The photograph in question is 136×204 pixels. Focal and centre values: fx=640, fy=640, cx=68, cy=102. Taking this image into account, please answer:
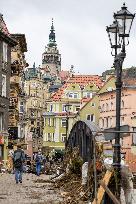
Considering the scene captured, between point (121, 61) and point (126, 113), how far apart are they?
59.3 metres

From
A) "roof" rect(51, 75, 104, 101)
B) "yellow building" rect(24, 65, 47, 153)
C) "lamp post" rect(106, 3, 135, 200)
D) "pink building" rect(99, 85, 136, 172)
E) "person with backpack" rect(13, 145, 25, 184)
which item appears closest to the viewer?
"lamp post" rect(106, 3, 135, 200)

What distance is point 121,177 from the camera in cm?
1264

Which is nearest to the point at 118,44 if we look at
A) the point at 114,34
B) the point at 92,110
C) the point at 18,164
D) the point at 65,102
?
Answer: the point at 114,34

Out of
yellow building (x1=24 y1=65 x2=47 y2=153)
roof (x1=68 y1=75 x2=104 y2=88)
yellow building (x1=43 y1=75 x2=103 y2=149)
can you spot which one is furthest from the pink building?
A: yellow building (x1=24 y1=65 x2=47 y2=153)

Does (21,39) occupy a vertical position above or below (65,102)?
above

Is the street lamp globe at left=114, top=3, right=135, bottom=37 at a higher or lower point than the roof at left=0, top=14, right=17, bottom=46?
lower

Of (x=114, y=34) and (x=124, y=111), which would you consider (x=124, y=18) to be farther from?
(x=124, y=111)

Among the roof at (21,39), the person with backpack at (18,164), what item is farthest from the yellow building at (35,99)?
the person with backpack at (18,164)

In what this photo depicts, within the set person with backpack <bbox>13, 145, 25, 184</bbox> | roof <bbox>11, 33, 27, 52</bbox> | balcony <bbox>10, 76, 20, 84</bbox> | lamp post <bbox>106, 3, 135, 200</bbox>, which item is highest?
roof <bbox>11, 33, 27, 52</bbox>

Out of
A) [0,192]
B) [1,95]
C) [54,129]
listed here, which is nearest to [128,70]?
[54,129]

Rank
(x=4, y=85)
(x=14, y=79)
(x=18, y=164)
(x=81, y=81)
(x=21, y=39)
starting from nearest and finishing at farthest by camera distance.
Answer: (x=18, y=164)
(x=4, y=85)
(x=14, y=79)
(x=21, y=39)
(x=81, y=81)

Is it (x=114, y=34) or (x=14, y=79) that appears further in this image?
(x=14, y=79)

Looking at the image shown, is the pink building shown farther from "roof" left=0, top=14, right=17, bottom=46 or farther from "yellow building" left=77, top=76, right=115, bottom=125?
"roof" left=0, top=14, right=17, bottom=46

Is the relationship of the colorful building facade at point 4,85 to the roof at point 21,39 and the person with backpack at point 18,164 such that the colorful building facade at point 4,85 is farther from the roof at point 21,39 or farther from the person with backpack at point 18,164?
the person with backpack at point 18,164
